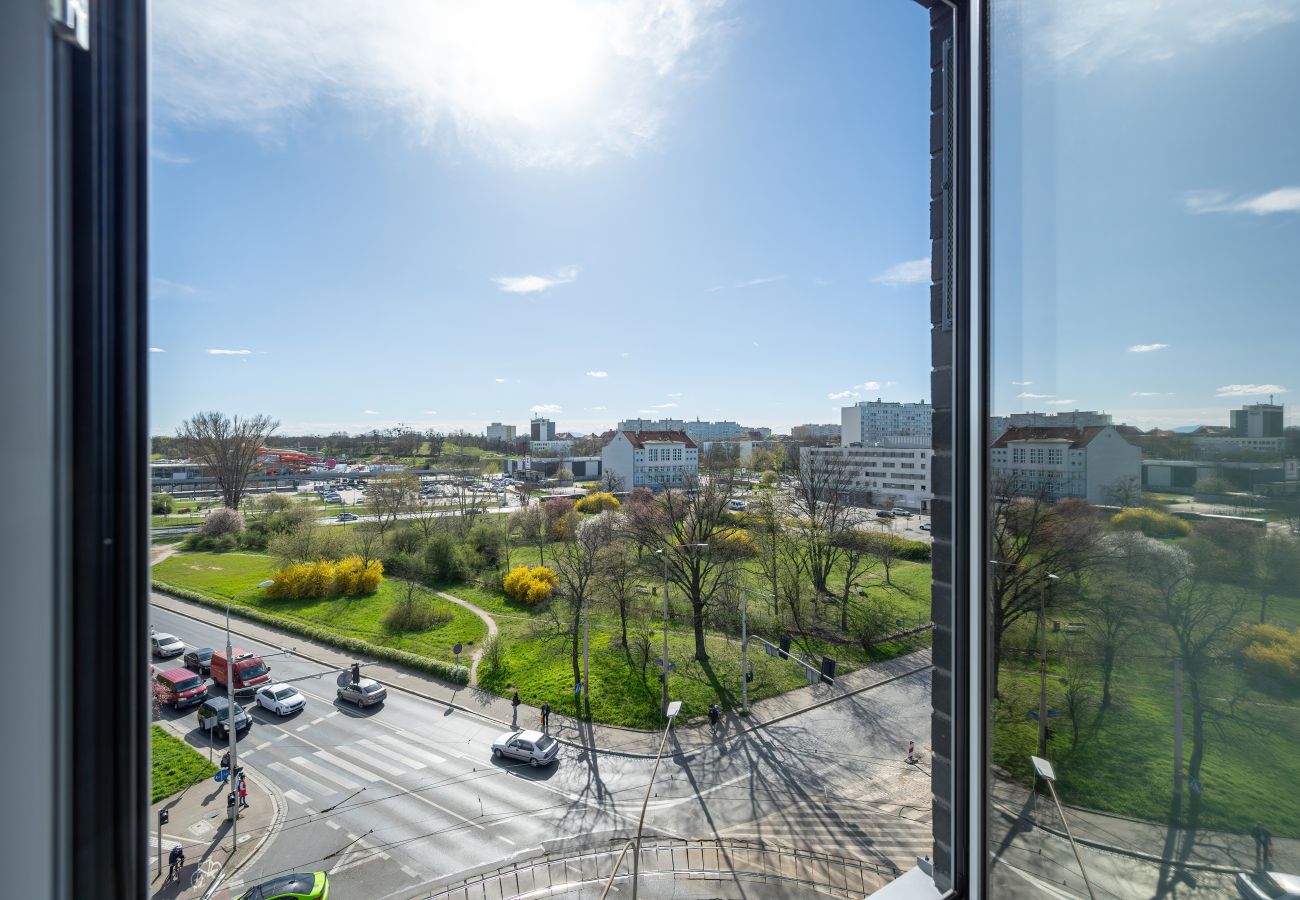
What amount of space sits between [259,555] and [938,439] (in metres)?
8.60

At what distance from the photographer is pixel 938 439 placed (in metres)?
1.13

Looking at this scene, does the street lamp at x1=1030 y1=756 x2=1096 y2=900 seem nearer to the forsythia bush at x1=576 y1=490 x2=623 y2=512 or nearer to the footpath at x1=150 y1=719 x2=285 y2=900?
the footpath at x1=150 y1=719 x2=285 y2=900

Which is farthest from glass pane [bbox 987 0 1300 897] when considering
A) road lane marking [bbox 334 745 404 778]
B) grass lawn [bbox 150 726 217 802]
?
grass lawn [bbox 150 726 217 802]

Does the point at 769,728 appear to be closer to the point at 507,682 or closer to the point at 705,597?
the point at 705,597

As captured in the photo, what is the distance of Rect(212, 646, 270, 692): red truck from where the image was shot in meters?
5.43

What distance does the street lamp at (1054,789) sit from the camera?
0.94 meters

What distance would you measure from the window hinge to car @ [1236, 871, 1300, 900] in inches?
65.5

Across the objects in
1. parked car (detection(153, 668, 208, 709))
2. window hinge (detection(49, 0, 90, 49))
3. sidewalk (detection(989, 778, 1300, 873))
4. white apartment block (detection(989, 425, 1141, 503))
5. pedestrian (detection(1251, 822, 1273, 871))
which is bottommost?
parked car (detection(153, 668, 208, 709))

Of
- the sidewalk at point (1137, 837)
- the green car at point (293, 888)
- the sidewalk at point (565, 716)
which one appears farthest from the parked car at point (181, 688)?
the sidewalk at point (1137, 837)

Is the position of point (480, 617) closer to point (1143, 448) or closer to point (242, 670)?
point (242, 670)

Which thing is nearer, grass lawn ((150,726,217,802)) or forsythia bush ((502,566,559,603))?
grass lawn ((150,726,217,802))

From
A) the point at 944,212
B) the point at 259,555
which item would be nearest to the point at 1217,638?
the point at 944,212

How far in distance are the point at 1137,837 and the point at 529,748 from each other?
554 centimetres

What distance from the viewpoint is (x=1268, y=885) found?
74cm
